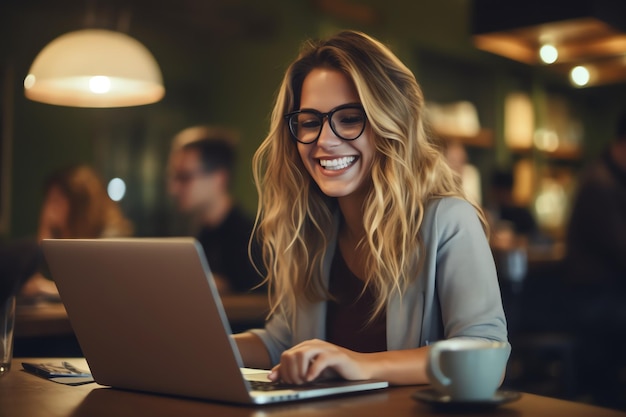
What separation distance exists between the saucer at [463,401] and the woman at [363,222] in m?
0.28

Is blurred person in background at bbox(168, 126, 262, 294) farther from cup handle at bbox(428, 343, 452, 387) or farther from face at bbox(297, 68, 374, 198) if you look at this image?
cup handle at bbox(428, 343, 452, 387)

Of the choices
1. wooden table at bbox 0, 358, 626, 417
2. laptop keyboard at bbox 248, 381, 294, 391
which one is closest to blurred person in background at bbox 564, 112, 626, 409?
wooden table at bbox 0, 358, 626, 417

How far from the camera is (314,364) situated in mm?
1232

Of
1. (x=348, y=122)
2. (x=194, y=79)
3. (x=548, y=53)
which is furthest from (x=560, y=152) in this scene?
(x=348, y=122)

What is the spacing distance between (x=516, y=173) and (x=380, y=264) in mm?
6862

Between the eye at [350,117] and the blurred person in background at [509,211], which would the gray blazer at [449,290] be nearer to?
the eye at [350,117]

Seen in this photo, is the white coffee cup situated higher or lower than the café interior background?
lower

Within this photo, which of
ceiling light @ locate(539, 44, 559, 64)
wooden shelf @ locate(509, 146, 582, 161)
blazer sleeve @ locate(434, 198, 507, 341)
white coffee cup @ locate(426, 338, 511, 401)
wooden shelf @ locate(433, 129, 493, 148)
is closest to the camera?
white coffee cup @ locate(426, 338, 511, 401)

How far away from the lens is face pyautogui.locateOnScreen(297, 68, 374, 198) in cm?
169

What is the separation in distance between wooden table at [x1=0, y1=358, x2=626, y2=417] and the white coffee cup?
3 centimetres

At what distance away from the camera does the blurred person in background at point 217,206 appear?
3783 mm

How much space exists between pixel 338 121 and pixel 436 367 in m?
0.73

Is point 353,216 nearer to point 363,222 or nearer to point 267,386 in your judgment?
point 363,222

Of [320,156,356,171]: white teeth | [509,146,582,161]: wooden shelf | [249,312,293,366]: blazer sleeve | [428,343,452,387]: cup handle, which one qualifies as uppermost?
[509,146,582,161]: wooden shelf
